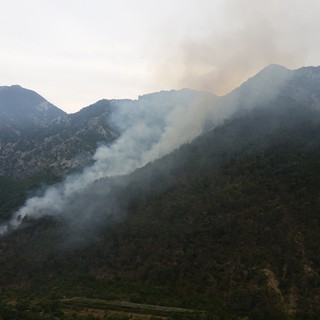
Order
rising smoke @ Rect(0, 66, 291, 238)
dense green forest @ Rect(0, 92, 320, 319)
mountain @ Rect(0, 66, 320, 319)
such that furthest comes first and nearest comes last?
rising smoke @ Rect(0, 66, 291, 238), mountain @ Rect(0, 66, 320, 319), dense green forest @ Rect(0, 92, 320, 319)

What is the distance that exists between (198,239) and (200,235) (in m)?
1.32

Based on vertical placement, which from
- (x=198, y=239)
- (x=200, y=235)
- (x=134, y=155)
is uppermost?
(x=134, y=155)

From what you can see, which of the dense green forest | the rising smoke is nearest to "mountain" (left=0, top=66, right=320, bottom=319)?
the dense green forest

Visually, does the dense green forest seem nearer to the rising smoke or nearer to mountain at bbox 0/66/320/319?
mountain at bbox 0/66/320/319

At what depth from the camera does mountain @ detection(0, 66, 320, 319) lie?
88375 millimetres

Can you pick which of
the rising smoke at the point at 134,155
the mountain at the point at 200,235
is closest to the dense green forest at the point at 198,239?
the mountain at the point at 200,235

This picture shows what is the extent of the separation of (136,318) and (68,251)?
41.5 meters

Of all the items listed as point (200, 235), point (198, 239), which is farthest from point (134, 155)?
point (198, 239)

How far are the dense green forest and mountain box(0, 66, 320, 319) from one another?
268 mm

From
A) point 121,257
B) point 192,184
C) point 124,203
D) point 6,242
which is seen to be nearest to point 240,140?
point 192,184

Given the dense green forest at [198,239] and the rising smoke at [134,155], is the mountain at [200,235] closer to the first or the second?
the dense green forest at [198,239]

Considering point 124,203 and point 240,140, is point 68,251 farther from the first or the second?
point 240,140

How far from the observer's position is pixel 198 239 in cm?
10500

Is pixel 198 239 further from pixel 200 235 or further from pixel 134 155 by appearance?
pixel 134 155
